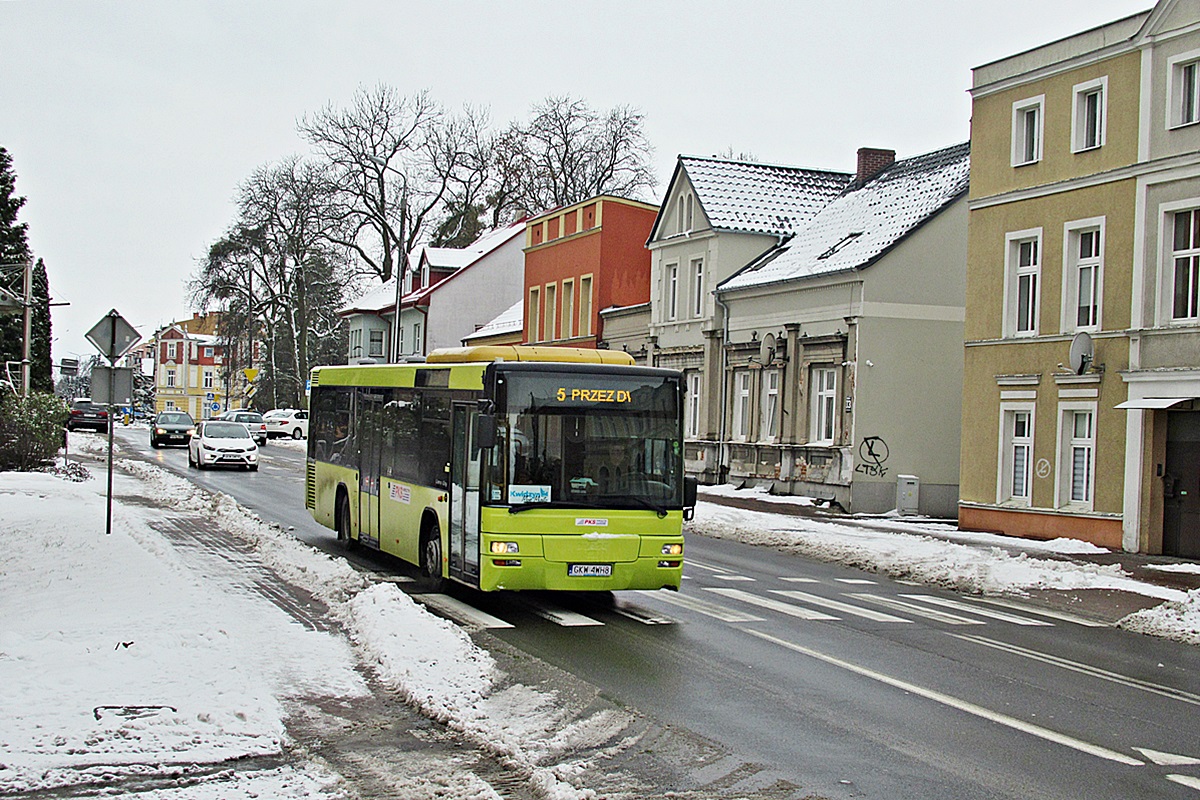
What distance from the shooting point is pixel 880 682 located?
10.4 m

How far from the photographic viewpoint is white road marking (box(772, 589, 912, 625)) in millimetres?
14420

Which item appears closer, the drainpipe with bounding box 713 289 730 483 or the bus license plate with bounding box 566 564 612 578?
the bus license plate with bounding box 566 564 612 578

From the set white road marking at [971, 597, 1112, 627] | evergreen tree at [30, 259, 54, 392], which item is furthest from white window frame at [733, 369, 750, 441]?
evergreen tree at [30, 259, 54, 392]

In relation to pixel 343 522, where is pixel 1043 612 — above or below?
below

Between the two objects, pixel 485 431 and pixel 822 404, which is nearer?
pixel 485 431

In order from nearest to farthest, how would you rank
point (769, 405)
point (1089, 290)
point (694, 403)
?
point (1089, 290), point (769, 405), point (694, 403)

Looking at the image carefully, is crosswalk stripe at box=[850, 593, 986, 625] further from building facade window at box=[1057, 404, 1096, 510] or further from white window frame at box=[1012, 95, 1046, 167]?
white window frame at box=[1012, 95, 1046, 167]

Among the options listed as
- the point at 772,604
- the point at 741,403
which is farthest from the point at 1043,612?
the point at 741,403

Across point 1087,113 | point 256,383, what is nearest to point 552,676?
point 1087,113

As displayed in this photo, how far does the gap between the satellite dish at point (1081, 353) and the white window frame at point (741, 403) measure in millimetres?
14484

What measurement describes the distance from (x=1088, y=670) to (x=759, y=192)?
104ft

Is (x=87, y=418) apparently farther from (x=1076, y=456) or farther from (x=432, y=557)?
(x=432, y=557)

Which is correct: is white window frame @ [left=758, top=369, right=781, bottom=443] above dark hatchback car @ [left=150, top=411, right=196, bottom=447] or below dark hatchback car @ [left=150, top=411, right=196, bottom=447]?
above

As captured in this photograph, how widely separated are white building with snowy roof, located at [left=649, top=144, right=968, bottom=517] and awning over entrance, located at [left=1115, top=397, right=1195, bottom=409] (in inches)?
357
